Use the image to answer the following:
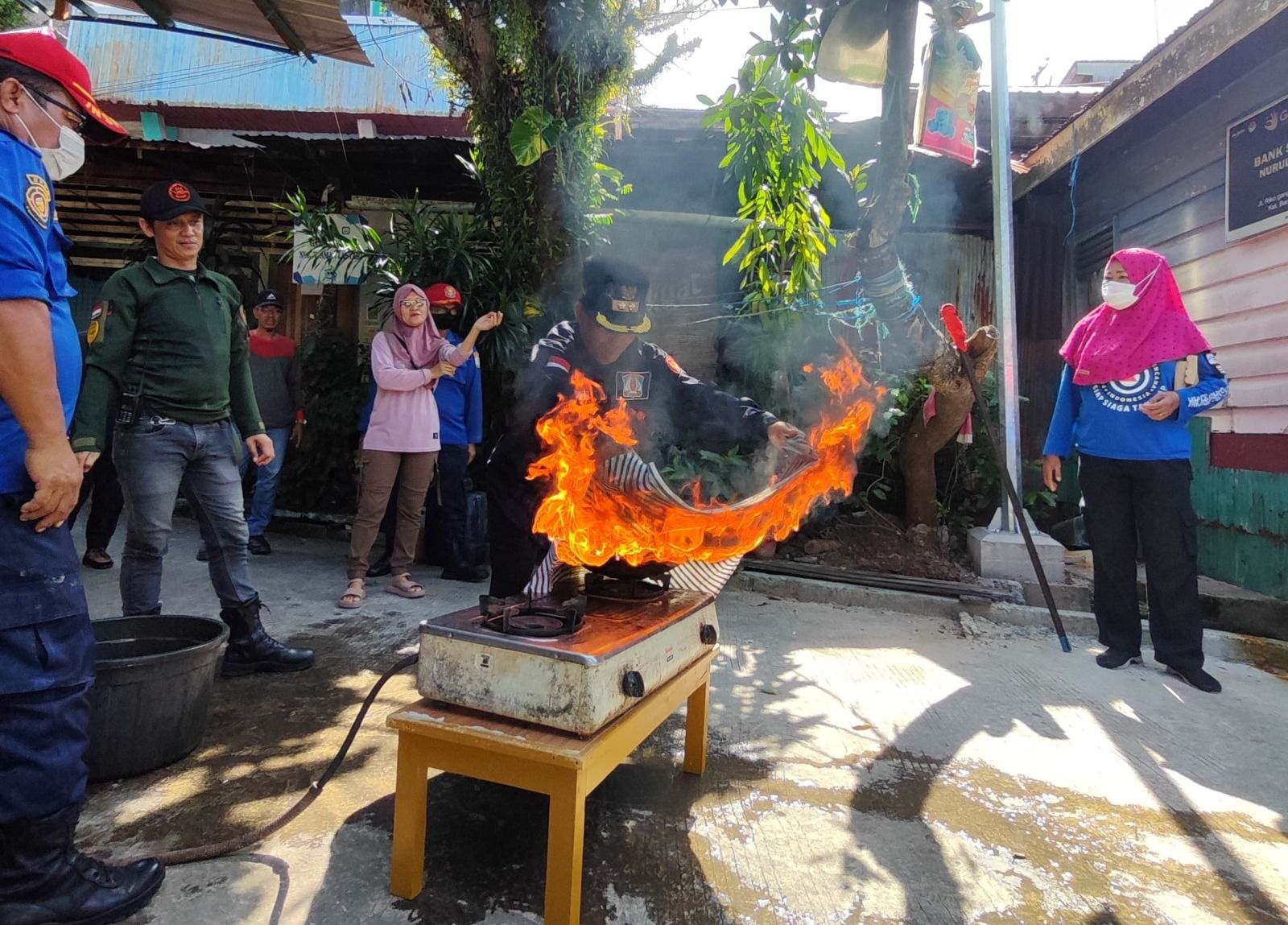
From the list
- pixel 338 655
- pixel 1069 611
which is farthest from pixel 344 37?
pixel 1069 611

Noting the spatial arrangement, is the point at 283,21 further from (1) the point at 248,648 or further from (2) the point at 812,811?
(2) the point at 812,811

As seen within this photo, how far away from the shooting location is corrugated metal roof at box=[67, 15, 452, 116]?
46.7ft

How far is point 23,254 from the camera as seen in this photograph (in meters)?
1.87

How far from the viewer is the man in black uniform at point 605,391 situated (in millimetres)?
3154

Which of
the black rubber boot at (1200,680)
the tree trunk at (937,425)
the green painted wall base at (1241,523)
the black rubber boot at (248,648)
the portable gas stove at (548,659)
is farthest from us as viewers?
the tree trunk at (937,425)

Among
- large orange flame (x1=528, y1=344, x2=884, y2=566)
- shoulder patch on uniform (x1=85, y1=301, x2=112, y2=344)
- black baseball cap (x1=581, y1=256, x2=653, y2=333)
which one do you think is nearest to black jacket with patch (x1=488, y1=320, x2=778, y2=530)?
large orange flame (x1=528, y1=344, x2=884, y2=566)

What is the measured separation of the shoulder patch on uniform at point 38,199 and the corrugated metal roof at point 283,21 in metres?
4.90

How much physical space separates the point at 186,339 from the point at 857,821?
3.59 meters

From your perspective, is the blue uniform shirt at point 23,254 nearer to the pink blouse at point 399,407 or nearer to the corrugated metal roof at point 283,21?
the pink blouse at point 399,407

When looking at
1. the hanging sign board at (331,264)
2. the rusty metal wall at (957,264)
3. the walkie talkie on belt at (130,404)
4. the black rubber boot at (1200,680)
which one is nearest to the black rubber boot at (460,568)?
the walkie talkie on belt at (130,404)

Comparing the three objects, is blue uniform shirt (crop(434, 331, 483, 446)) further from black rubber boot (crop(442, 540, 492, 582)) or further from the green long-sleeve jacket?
the green long-sleeve jacket

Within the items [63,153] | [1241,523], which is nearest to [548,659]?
[63,153]

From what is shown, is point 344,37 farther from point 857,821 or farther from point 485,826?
point 857,821

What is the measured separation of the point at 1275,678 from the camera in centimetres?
439
